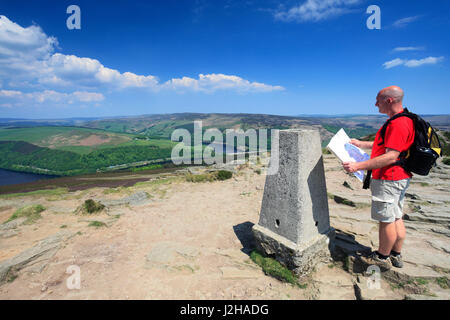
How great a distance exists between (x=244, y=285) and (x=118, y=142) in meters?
133

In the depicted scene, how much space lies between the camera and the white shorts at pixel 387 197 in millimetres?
3732

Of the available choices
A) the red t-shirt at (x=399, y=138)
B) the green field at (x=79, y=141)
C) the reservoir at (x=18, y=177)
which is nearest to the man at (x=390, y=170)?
the red t-shirt at (x=399, y=138)

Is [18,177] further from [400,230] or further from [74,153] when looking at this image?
[400,230]

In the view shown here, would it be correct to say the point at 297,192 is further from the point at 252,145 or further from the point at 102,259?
the point at 252,145

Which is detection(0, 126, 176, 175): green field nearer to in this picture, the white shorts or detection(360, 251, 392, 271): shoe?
detection(360, 251, 392, 271): shoe

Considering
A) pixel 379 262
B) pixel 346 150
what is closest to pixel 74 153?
pixel 346 150

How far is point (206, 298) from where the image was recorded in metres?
4.51

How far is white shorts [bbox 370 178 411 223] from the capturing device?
3.73m

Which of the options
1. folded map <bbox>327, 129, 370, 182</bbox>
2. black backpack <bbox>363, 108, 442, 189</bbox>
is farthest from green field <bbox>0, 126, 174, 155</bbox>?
black backpack <bbox>363, 108, 442, 189</bbox>

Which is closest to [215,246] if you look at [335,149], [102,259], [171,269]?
[171,269]

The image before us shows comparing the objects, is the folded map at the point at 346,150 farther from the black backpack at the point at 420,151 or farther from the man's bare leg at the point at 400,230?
the man's bare leg at the point at 400,230

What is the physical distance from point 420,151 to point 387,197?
3.20ft

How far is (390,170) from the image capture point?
3.68 metres

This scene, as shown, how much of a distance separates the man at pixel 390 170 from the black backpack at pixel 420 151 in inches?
3.1
